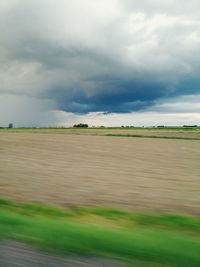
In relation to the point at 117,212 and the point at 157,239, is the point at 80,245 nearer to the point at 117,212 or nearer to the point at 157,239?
the point at 157,239

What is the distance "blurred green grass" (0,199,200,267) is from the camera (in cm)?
502

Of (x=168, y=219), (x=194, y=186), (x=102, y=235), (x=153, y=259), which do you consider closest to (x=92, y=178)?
(x=194, y=186)

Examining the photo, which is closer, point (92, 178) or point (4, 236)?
point (4, 236)

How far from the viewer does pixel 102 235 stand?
6.32 m

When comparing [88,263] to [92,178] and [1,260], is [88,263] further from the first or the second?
[92,178]

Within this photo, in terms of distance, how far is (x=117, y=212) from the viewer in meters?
10.1

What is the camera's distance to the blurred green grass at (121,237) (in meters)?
5.02

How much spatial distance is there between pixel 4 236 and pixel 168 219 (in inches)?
170

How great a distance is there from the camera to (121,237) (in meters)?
6.20

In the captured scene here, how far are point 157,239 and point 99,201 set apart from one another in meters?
5.94

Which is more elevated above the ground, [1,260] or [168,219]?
[1,260]

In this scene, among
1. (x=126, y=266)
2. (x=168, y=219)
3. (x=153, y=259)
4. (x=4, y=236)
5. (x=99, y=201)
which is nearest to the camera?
(x=126, y=266)

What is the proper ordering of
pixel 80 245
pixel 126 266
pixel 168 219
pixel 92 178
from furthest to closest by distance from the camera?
pixel 92 178, pixel 168 219, pixel 80 245, pixel 126 266

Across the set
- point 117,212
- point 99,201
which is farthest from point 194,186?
point 117,212
